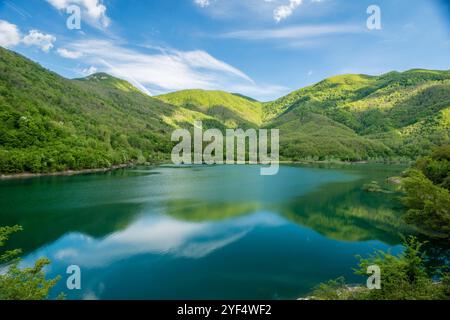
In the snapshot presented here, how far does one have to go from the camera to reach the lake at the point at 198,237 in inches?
709

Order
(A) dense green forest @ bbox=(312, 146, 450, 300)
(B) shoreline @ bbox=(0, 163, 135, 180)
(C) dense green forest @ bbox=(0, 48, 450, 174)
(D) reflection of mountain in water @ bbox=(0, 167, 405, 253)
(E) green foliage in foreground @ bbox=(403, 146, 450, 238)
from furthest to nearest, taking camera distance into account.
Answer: (C) dense green forest @ bbox=(0, 48, 450, 174)
(B) shoreline @ bbox=(0, 163, 135, 180)
(D) reflection of mountain in water @ bbox=(0, 167, 405, 253)
(E) green foliage in foreground @ bbox=(403, 146, 450, 238)
(A) dense green forest @ bbox=(312, 146, 450, 300)

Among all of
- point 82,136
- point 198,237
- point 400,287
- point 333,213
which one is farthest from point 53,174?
point 400,287

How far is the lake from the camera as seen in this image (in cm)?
1802

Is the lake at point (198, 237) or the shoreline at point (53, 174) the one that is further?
the shoreline at point (53, 174)

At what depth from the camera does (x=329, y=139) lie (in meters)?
174

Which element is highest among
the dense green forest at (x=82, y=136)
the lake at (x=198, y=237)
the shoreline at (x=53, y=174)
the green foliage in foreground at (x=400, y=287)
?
the dense green forest at (x=82, y=136)

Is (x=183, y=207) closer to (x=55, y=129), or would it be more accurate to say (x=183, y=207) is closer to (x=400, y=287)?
Result: (x=400, y=287)

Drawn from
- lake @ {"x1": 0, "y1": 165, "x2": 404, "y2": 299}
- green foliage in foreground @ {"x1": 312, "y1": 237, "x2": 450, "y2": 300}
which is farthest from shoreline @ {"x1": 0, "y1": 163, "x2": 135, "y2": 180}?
green foliage in foreground @ {"x1": 312, "y1": 237, "x2": 450, "y2": 300}

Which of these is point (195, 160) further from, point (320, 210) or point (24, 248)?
point (24, 248)

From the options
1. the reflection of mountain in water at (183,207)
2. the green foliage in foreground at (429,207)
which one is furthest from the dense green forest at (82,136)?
the green foliage in foreground at (429,207)

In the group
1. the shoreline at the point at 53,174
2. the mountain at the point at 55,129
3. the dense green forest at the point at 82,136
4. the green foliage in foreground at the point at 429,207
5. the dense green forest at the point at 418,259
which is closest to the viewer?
the dense green forest at the point at 418,259

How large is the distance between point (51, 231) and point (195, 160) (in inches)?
3963

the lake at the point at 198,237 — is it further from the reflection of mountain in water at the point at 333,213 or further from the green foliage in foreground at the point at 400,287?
the green foliage in foreground at the point at 400,287

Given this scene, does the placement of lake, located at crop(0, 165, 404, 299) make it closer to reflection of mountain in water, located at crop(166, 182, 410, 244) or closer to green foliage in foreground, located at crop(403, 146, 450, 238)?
reflection of mountain in water, located at crop(166, 182, 410, 244)
